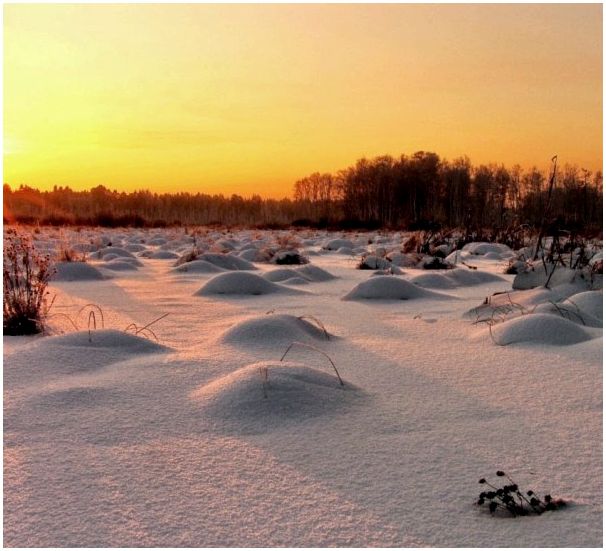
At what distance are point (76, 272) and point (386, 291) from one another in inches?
137

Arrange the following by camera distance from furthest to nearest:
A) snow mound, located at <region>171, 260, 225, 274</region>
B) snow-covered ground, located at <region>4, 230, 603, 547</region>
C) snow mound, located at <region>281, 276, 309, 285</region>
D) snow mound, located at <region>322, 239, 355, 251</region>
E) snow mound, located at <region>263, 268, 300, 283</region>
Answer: snow mound, located at <region>322, 239, 355, 251</region>, snow mound, located at <region>171, 260, 225, 274</region>, snow mound, located at <region>263, 268, 300, 283</region>, snow mound, located at <region>281, 276, 309, 285</region>, snow-covered ground, located at <region>4, 230, 603, 547</region>

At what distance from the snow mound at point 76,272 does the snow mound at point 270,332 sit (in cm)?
380

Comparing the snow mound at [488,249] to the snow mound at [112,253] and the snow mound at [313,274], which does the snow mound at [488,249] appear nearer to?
the snow mound at [313,274]

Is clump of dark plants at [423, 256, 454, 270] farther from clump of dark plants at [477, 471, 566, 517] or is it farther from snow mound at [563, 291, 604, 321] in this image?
clump of dark plants at [477, 471, 566, 517]

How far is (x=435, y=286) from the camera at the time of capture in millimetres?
5738

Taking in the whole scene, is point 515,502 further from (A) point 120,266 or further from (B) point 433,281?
(A) point 120,266

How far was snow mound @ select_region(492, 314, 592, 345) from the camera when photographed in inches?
119

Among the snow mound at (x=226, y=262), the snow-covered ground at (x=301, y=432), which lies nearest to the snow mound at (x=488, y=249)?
the snow mound at (x=226, y=262)

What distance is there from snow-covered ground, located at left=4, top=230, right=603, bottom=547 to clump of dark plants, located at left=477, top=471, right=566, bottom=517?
22 millimetres

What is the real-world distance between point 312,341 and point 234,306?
1.50m

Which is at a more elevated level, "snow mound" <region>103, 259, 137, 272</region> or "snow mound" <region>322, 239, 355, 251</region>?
"snow mound" <region>322, 239, 355, 251</region>

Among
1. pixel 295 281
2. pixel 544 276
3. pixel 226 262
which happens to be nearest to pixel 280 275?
pixel 295 281

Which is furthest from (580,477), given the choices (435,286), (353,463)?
(435,286)

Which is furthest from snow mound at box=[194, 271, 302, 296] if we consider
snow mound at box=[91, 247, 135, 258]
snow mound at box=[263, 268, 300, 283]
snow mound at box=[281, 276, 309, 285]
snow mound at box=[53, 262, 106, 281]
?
snow mound at box=[91, 247, 135, 258]
